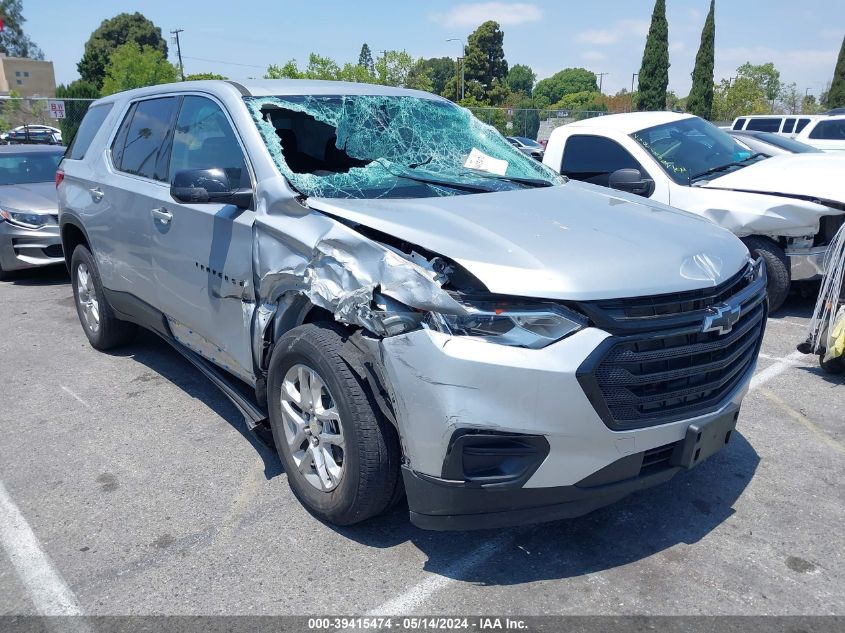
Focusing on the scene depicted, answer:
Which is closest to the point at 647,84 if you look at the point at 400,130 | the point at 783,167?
the point at 783,167

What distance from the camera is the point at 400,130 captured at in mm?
3949

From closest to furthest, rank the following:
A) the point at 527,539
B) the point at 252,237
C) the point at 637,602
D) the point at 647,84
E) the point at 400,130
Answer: the point at 637,602, the point at 527,539, the point at 252,237, the point at 400,130, the point at 647,84

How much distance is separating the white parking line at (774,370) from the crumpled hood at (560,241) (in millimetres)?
1897

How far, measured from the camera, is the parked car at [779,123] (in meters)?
18.1

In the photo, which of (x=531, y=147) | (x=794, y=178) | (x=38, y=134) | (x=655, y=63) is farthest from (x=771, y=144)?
(x=655, y=63)

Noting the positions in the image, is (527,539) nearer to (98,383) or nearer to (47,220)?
(98,383)

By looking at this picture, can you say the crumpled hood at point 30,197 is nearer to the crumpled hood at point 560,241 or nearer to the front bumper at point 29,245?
the front bumper at point 29,245

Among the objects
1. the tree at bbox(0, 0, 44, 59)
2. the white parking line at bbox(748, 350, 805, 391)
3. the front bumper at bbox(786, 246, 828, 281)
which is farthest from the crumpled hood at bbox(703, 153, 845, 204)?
the tree at bbox(0, 0, 44, 59)

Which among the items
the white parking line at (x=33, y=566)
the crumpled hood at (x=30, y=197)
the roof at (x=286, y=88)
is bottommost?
the white parking line at (x=33, y=566)

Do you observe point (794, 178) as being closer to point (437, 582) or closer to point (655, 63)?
point (437, 582)

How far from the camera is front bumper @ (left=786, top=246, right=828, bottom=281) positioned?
19.7ft

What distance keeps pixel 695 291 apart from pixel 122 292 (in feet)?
12.4

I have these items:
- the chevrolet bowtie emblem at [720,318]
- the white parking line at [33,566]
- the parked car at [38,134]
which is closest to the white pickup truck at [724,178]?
the chevrolet bowtie emblem at [720,318]

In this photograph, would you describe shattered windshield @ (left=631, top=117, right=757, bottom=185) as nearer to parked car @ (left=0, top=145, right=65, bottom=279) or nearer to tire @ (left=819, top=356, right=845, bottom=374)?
tire @ (left=819, top=356, right=845, bottom=374)
